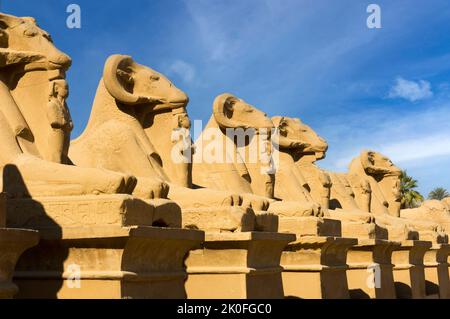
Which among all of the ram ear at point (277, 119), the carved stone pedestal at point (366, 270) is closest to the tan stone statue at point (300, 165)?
the ram ear at point (277, 119)

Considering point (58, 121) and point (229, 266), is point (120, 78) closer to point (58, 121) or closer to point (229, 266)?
point (58, 121)

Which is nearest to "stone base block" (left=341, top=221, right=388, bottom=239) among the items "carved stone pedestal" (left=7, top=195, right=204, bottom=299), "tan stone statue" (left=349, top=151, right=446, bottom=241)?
"carved stone pedestal" (left=7, top=195, right=204, bottom=299)

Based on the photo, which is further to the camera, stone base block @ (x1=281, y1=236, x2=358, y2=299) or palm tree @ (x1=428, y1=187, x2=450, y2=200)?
palm tree @ (x1=428, y1=187, x2=450, y2=200)

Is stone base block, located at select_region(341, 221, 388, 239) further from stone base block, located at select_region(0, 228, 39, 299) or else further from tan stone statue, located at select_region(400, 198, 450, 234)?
tan stone statue, located at select_region(400, 198, 450, 234)

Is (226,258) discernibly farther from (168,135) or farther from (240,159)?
(240,159)

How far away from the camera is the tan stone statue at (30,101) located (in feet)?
16.8

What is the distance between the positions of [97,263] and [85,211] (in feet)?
1.22

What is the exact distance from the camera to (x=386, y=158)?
14.6 meters

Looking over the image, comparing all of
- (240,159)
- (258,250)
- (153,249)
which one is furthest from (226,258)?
(240,159)

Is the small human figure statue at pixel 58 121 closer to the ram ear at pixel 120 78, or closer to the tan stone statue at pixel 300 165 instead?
the ram ear at pixel 120 78

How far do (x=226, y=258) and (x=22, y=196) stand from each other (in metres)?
1.92

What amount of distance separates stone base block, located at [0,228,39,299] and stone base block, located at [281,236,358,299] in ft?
12.8

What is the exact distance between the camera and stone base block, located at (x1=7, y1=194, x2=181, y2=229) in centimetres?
455
